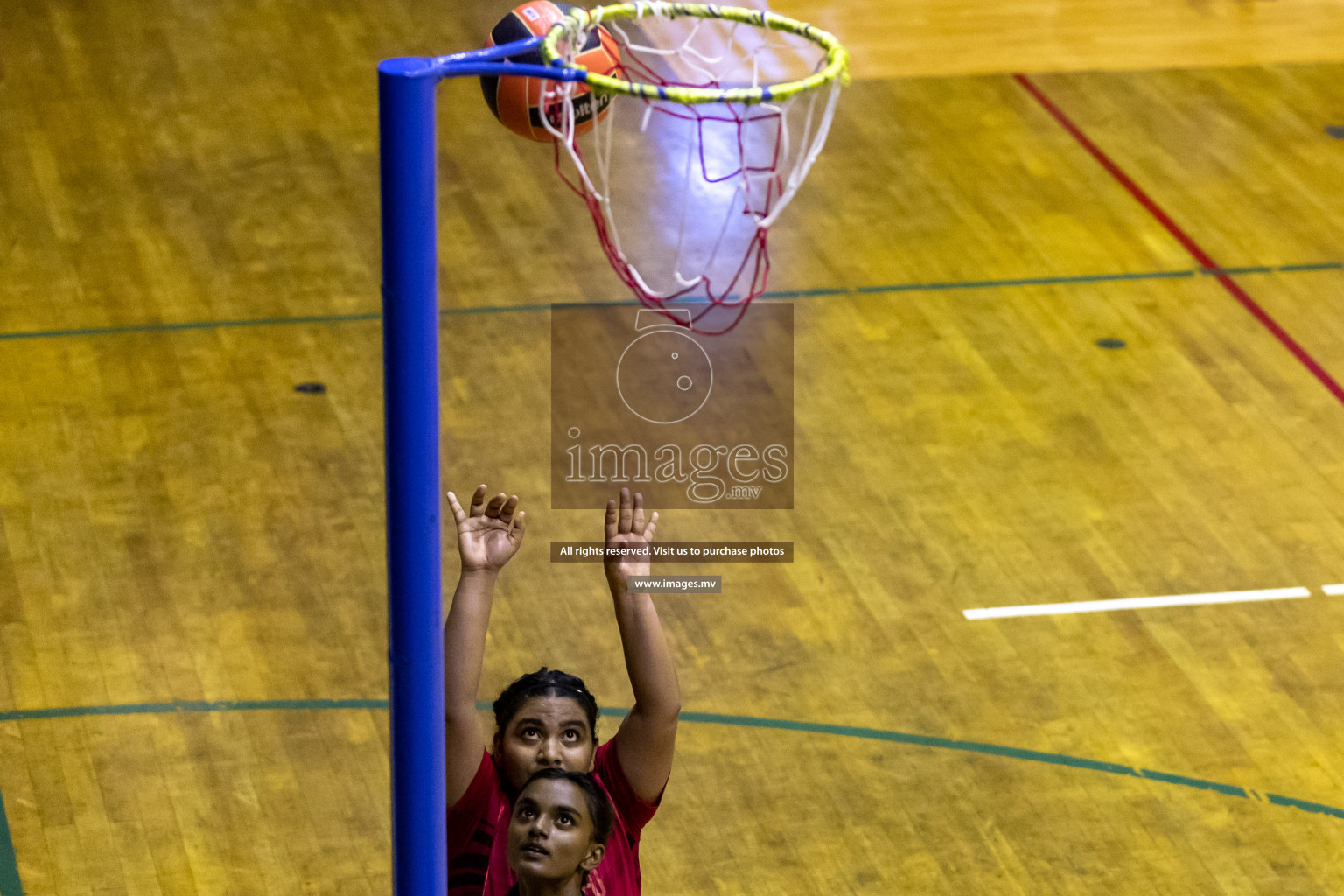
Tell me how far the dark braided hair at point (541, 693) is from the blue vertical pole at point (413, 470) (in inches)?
12.4

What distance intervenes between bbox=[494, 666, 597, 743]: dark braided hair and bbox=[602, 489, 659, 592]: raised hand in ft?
0.79

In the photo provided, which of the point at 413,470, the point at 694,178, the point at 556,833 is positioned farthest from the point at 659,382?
the point at 413,470

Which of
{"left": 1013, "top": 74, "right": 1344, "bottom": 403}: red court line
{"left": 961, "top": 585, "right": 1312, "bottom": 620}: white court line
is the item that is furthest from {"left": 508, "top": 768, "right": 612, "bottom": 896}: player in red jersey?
{"left": 1013, "top": 74, "right": 1344, "bottom": 403}: red court line

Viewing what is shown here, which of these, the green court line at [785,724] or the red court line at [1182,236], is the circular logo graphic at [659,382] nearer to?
the green court line at [785,724]

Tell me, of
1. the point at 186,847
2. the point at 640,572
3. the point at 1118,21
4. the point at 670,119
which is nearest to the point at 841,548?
the point at 186,847

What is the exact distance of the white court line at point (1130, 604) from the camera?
6207 mm

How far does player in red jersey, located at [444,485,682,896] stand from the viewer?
3.34m

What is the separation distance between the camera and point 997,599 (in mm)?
6273

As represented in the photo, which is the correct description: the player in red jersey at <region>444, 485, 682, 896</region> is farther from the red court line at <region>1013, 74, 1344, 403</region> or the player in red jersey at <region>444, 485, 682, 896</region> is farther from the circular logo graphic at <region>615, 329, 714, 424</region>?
the red court line at <region>1013, 74, 1344, 403</region>

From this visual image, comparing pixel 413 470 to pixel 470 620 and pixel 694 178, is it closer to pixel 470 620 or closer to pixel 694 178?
pixel 470 620

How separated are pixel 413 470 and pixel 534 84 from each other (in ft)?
3.09

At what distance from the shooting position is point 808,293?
827cm

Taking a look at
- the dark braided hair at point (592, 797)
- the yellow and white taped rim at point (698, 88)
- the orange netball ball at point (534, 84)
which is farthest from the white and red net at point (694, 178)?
the dark braided hair at point (592, 797)

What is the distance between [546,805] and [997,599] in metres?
3.36
